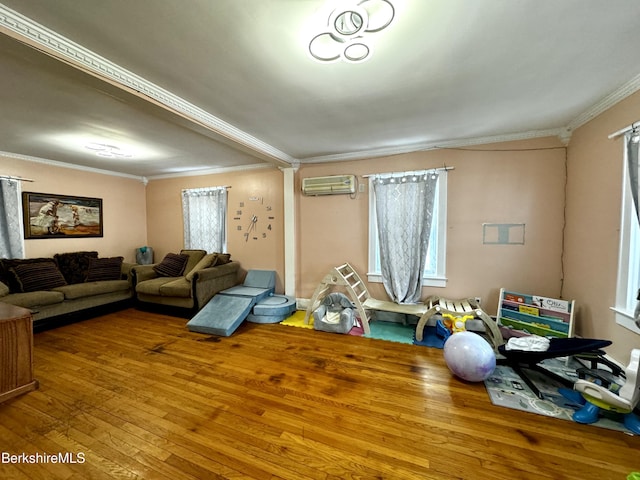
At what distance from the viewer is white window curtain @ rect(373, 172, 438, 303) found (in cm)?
335

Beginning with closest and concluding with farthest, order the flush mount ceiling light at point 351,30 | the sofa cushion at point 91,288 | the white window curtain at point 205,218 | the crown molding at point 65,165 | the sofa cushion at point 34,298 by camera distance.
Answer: the flush mount ceiling light at point 351,30 < the sofa cushion at point 34,298 < the sofa cushion at point 91,288 < the crown molding at point 65,165 < the white window curtain at point 205,218

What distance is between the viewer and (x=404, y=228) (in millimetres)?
3469

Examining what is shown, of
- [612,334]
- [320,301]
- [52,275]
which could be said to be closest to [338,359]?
[320,301]

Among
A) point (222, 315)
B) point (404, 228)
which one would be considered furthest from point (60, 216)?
point (404, 228)

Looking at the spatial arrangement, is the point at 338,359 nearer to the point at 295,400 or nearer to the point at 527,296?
the point at 295,400

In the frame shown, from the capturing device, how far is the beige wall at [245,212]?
4.34 meters

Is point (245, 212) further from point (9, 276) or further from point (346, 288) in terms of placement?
point (9, 276)

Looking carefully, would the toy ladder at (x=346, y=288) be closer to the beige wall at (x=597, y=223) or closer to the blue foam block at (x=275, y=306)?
the blue foam block at (x=275, y=306)

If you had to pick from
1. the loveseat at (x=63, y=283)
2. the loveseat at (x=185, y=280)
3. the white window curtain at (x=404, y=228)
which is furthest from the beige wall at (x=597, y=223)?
the loveseat at (x=63, y=283)

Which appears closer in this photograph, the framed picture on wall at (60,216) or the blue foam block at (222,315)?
the blue foam block at (222,315)

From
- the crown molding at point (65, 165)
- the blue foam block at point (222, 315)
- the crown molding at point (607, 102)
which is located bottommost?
the blue foam block at point (222, 315)

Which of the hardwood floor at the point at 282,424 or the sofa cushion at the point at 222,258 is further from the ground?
the sofa cushion at the point at 222,258

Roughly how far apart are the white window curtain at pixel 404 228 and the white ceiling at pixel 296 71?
608 mm

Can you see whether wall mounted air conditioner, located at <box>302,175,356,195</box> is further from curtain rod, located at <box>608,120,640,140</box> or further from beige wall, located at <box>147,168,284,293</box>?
curtain rod, located at <box>608,120,640,140</box>
